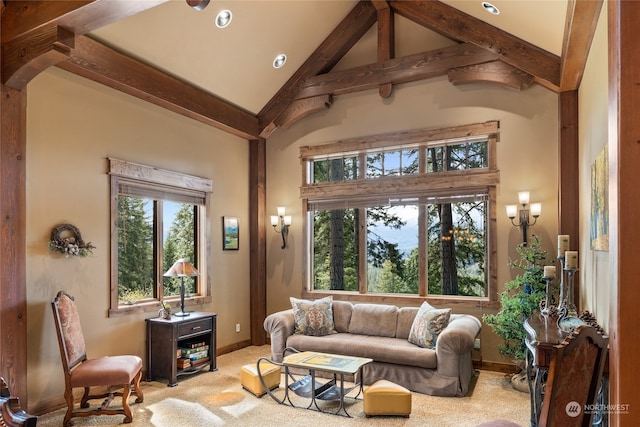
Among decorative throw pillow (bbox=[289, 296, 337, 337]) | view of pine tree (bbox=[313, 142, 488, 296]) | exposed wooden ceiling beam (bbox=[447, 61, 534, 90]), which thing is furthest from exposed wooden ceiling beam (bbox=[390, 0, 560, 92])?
decorative throw pillow (bbox=[289, 296, 337, 337])

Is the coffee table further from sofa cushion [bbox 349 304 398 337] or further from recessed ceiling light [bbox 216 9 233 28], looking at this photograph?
recessed ceiling light [bbox 216 9 233 28]

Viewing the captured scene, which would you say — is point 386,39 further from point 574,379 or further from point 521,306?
point 574,379

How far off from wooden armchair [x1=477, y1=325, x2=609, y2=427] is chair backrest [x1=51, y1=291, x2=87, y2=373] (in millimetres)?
3544

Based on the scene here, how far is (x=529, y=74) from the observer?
4855mm

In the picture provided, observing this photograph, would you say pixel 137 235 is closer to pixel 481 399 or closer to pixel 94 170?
pixel 94 170

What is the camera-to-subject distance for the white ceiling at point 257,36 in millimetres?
4254

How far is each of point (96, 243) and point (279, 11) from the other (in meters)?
3.25

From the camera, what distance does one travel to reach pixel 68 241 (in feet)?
13.3

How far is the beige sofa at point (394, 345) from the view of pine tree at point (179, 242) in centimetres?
125

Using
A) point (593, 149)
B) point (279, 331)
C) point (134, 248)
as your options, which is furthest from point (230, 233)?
point (593, 149)

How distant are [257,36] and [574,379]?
477 cm

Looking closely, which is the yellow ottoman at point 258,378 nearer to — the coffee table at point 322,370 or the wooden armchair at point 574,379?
the coffee table at point 322,370

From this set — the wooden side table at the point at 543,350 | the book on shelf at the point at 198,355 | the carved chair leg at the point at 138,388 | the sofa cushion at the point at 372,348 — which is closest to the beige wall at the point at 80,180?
the book on shelf at the point at 198,355

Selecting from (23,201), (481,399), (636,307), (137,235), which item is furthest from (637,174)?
(137,235)
